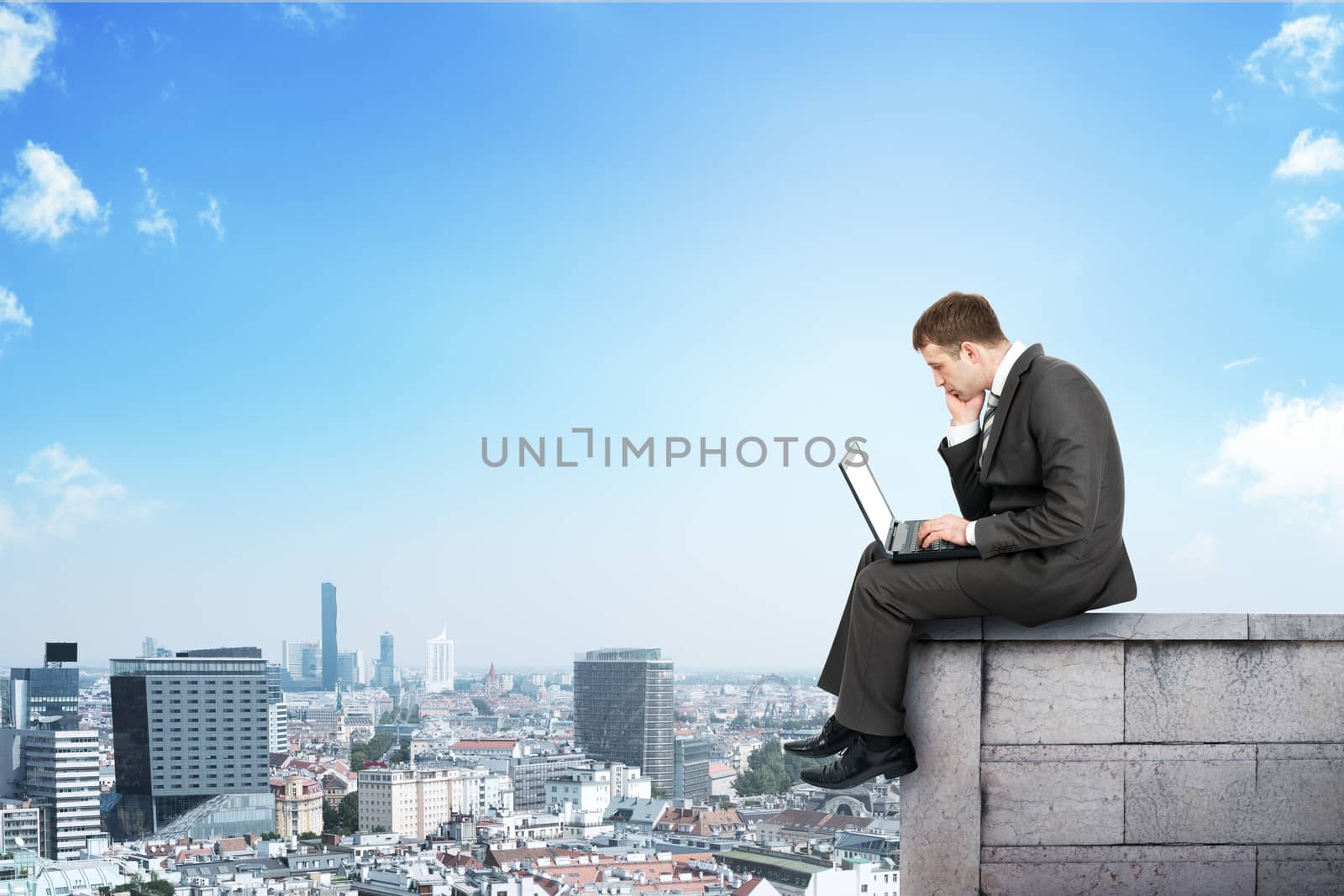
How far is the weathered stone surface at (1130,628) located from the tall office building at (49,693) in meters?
39.8

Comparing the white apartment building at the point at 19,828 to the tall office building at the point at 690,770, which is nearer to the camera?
the white apartment building at the point at 19,828

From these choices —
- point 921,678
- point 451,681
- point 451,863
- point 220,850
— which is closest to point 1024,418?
point 921,678

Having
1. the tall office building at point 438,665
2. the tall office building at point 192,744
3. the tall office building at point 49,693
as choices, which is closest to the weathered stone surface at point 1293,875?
the tall office building at point 192,744

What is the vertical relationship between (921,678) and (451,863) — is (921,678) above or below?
above

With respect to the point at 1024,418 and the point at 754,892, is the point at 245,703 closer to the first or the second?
the point at 754,892

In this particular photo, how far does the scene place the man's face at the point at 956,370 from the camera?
3045 mm

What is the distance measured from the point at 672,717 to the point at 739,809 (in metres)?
9.02

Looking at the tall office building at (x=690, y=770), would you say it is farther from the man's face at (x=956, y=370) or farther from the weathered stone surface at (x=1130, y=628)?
the man's face at (x=956, y=370)

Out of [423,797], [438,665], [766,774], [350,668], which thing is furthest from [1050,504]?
[350,668]

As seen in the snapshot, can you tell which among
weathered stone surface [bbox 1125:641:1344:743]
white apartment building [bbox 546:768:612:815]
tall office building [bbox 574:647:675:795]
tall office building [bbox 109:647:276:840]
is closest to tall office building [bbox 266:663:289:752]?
tall office building [bbox 109:647:276:840]

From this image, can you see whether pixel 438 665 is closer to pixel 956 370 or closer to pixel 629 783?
pixel 629 783

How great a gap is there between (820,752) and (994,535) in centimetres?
81

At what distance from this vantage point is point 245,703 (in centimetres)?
4000

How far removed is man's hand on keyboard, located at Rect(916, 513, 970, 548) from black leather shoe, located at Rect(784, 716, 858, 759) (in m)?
0.56
